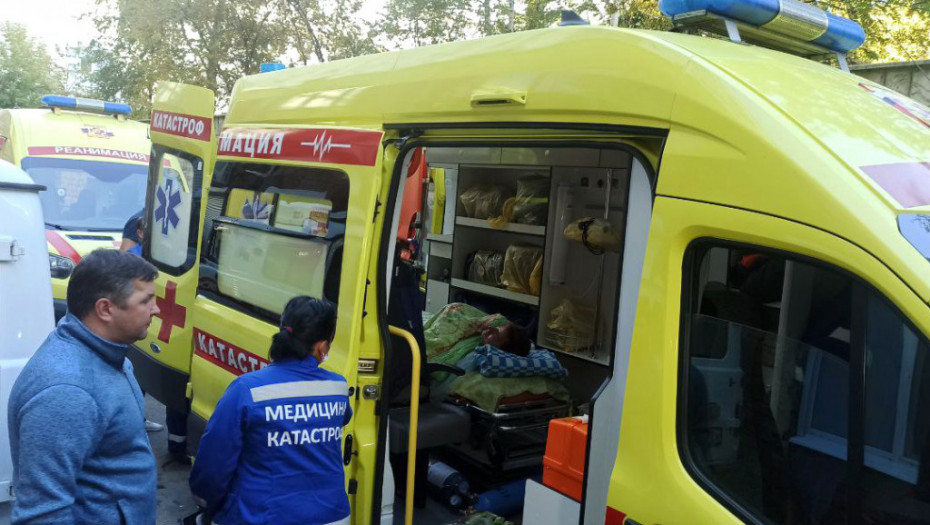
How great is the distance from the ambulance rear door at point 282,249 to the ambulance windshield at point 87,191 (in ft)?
17.3

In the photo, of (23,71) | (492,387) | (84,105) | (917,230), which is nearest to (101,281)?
(917,230)

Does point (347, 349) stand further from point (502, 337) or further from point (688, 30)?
point (502, 337)

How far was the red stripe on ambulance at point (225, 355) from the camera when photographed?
12.1 ft

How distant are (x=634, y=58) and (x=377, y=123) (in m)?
1.29

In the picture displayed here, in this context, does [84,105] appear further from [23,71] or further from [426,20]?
[23,71]

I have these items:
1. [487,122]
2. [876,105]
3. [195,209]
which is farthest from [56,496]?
[195,209]

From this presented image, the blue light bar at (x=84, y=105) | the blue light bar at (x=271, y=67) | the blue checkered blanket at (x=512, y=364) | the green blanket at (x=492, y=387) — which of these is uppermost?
the blue light bar at (x=84, y=105)

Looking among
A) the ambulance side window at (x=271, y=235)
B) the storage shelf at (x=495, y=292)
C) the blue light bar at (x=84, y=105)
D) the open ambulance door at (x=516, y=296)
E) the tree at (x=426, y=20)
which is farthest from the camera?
the tree at (x=426, y=20)

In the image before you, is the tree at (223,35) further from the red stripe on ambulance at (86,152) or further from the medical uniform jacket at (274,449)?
the medical uniform jacket at (274,449)

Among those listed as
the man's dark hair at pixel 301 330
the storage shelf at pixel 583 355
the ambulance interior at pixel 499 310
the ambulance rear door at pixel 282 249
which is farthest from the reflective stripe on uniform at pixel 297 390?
the storage shelf at pixel 583 355

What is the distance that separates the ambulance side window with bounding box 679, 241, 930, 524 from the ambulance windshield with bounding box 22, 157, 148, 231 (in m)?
8.35

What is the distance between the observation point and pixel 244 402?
2.66 m

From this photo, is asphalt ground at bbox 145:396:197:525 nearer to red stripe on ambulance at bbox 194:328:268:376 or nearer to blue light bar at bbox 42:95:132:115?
red stripe on ambulance at bbox 194:328:268:376

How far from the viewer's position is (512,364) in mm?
4707
